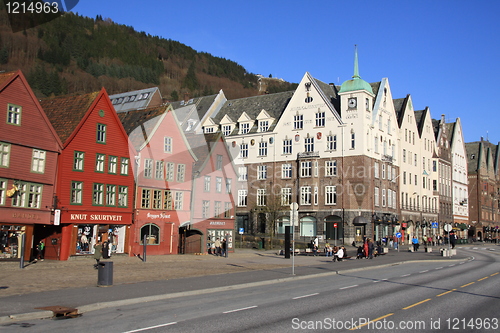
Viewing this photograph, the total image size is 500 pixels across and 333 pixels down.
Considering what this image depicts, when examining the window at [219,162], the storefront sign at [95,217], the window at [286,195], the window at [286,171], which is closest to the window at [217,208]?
the window at [219,162]

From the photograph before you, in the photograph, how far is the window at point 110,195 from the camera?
131 feet

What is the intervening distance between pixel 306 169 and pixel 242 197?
10741 mm

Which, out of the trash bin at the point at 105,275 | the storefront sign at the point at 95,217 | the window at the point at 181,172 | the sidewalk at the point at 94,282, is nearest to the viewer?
the sidewalk at the point at 94,282

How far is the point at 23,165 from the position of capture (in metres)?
34.2

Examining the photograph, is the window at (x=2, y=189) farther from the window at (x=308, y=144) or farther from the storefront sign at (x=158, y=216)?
the window at (x=308, y=144)

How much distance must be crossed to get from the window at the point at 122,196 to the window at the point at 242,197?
3452cm

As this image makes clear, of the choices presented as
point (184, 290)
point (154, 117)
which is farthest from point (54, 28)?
point (184, 290)

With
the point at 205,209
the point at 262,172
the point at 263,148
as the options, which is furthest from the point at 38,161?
the point at 263,148

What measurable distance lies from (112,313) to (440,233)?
85782 mm

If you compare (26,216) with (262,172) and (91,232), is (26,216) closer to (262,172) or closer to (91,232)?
(91,232)

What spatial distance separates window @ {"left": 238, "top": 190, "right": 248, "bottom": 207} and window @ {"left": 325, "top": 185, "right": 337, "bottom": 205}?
12.4 meters

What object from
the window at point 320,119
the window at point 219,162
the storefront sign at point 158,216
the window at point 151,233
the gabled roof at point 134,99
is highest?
the gabled roof at point 134,99

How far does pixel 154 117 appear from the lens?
149ft

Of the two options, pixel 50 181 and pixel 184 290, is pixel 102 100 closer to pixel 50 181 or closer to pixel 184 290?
pixel 50 181
